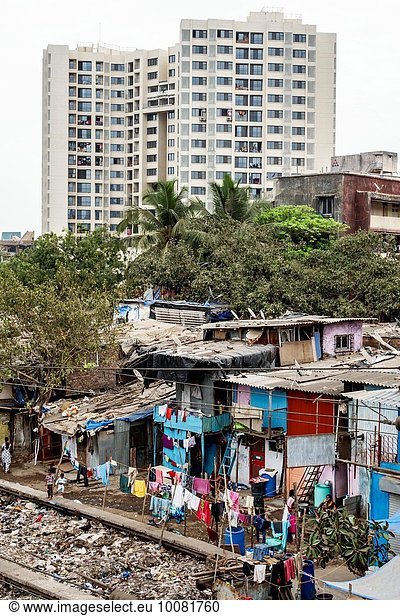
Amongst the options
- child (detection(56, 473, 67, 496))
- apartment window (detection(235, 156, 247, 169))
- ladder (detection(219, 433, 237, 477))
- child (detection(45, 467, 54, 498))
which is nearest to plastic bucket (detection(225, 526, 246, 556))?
ladder (detection(219, 433, 237, 477))

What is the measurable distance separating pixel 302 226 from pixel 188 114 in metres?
41.7

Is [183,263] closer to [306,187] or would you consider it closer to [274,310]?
[274,310]

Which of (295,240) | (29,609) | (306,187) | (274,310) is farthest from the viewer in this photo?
(306,187)

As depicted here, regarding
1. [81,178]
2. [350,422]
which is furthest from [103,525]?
[81,178]

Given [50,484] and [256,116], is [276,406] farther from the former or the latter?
[256,116]

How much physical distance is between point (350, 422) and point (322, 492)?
5.70 ft

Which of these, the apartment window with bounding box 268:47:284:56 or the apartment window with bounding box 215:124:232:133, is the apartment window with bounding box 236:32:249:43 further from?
the apartment window with bounding box 215:124:232:133

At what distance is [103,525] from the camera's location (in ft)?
68.8

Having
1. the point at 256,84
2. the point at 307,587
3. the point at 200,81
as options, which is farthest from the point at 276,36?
the point at 307,587

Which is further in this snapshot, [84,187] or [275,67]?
[84,187]

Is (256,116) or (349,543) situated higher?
(256,116)

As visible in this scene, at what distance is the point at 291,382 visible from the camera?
2206 centimetres

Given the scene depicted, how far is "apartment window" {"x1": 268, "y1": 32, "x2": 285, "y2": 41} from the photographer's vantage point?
80875mm

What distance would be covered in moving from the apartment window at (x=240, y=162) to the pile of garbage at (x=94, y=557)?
62.1m
